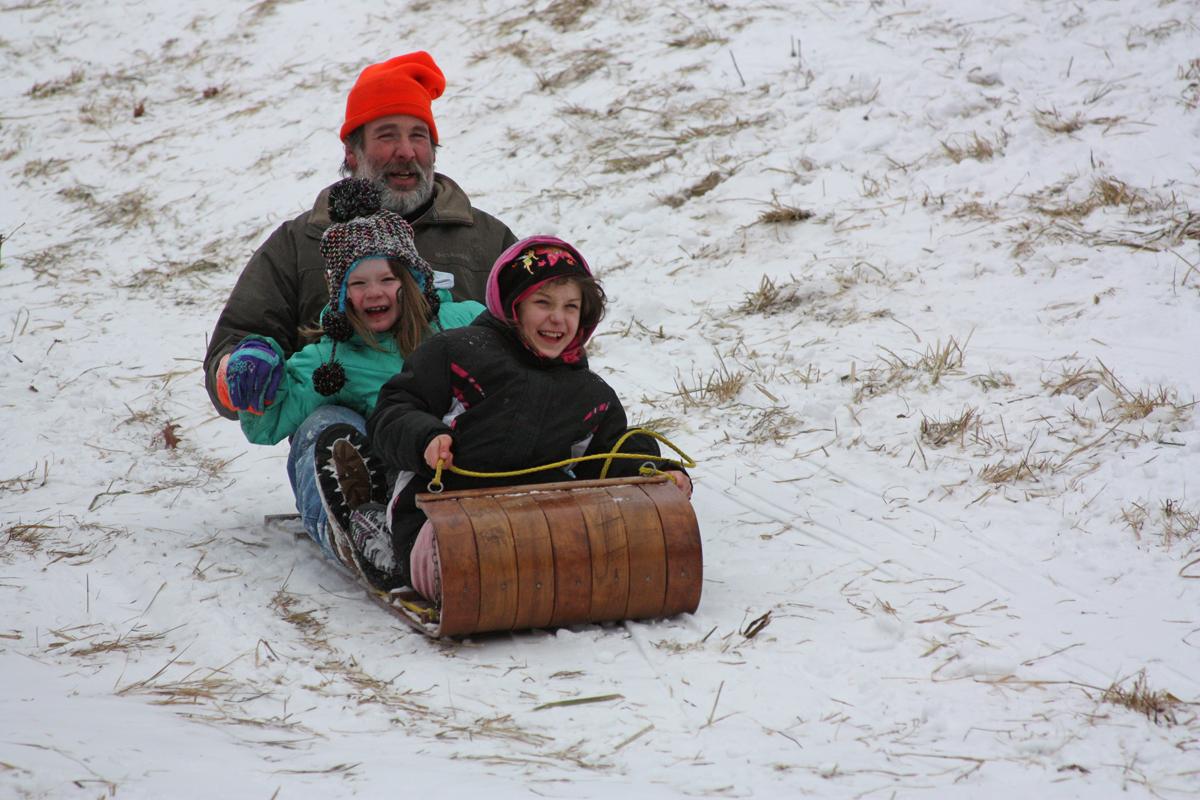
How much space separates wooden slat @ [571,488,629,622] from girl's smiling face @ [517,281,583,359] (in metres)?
0.47

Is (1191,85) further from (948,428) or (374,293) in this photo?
(374,293)

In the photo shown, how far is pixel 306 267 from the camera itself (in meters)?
4.20

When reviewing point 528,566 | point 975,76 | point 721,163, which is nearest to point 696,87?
point 721,163

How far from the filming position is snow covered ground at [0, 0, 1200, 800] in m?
2.51

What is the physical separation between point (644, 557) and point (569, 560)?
208 millimetres

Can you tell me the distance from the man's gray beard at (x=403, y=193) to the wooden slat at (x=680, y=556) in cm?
168

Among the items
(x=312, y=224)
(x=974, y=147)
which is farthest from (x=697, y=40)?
(x=312, y=224)

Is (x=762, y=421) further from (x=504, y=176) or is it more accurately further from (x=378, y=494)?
(x=504, y=176)

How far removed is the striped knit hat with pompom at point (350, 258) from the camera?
3.73 metres

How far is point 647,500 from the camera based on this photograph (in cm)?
327

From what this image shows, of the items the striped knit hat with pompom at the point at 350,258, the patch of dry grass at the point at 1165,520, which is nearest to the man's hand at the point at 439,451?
the striped knit hat with pompom at the point at 350,258

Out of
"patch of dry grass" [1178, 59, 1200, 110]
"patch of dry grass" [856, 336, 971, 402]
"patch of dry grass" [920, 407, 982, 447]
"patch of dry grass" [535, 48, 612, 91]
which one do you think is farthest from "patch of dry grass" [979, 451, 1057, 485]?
"patch of dry grass" [535, 48, 612, 91]

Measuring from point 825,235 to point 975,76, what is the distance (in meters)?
1.47

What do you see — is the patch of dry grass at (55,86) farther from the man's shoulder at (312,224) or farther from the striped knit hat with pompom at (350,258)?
the striped knit hat with pompom at (350,258)
